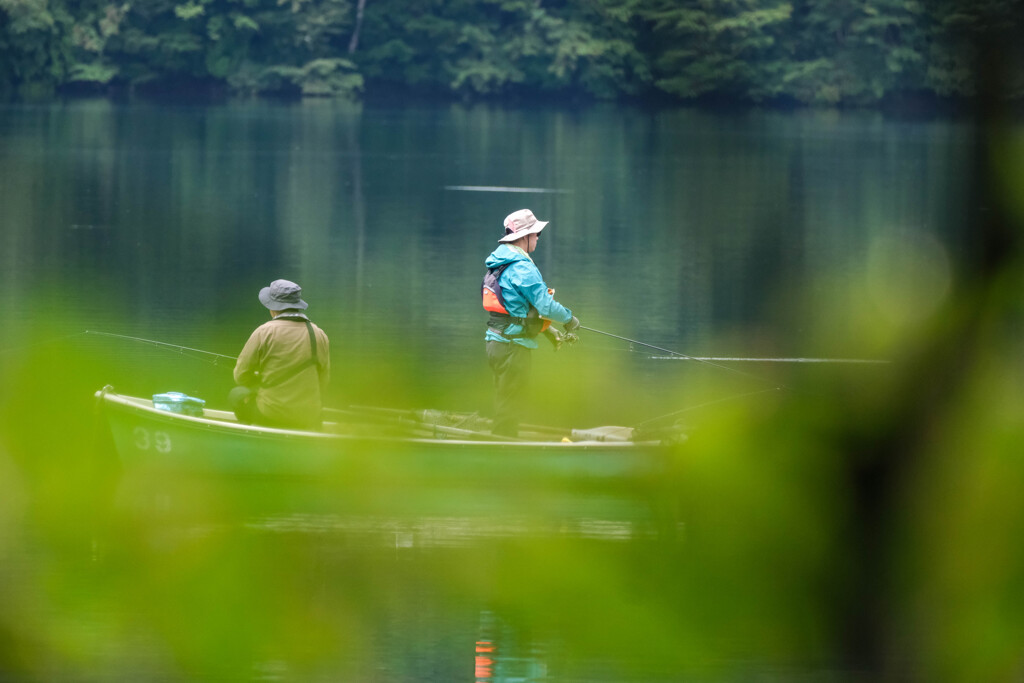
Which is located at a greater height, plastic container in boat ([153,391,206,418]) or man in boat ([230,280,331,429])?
man in boat ([230,280,331,429])

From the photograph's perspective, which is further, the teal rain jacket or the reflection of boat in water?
the teal rain jacket

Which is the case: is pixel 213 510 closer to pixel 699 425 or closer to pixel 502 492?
pixel 502 492

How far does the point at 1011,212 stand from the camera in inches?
137

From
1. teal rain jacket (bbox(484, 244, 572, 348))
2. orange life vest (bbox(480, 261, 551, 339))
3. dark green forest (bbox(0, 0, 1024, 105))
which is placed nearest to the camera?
teal rain jacket (bbox(484, 244, 572, 348))

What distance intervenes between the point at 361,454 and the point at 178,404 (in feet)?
4.71

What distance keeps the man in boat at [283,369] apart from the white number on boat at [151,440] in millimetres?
431

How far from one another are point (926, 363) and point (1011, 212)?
0.41 metres

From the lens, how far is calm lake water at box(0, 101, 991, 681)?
6379 millimetres

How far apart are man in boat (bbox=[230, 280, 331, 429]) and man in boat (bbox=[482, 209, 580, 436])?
1.04m

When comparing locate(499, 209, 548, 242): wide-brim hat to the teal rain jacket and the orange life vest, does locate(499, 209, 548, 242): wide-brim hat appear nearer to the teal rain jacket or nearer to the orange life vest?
the teal rain jacket

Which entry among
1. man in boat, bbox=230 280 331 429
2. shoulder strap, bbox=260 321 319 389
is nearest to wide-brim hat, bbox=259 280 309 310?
man in boat, bbox=230 280 331 429

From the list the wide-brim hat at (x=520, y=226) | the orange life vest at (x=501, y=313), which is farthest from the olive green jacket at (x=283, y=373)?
the wide-brim hat at (x=520, y=226)

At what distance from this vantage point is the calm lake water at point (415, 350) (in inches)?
251

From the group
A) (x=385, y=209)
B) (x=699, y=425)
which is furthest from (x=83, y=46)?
(x=699, y=425)
